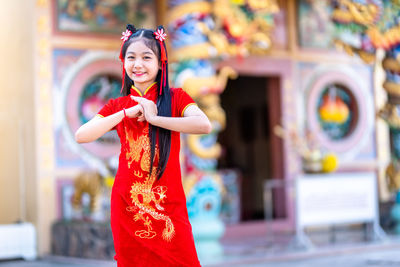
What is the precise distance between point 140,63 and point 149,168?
17.5 inches

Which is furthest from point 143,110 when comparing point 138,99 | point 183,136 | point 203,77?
point 183,136

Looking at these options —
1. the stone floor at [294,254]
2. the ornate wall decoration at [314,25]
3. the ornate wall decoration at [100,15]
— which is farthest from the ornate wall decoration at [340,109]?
the ornate wall decoration at [100,15]

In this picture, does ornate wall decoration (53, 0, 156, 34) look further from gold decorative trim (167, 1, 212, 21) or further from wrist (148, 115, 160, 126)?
wrist (148, 115, 160, 126)

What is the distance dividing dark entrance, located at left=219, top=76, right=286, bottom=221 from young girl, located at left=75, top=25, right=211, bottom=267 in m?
8.18

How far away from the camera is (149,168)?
267 centimetres

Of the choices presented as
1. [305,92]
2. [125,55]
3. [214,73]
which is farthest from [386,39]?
[125,55]

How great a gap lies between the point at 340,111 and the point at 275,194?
156cm

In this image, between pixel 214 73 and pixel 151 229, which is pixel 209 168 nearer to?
pixel 214 73

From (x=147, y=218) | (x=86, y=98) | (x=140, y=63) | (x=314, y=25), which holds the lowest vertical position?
(x=147, y=218)

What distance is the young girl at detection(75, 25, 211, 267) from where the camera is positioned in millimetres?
2635

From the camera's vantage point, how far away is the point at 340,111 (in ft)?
30.2

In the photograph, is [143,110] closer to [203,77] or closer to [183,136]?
[203,77]

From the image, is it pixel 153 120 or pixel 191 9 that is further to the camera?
pixel 191 9

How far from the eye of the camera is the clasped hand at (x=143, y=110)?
2.62 meters
